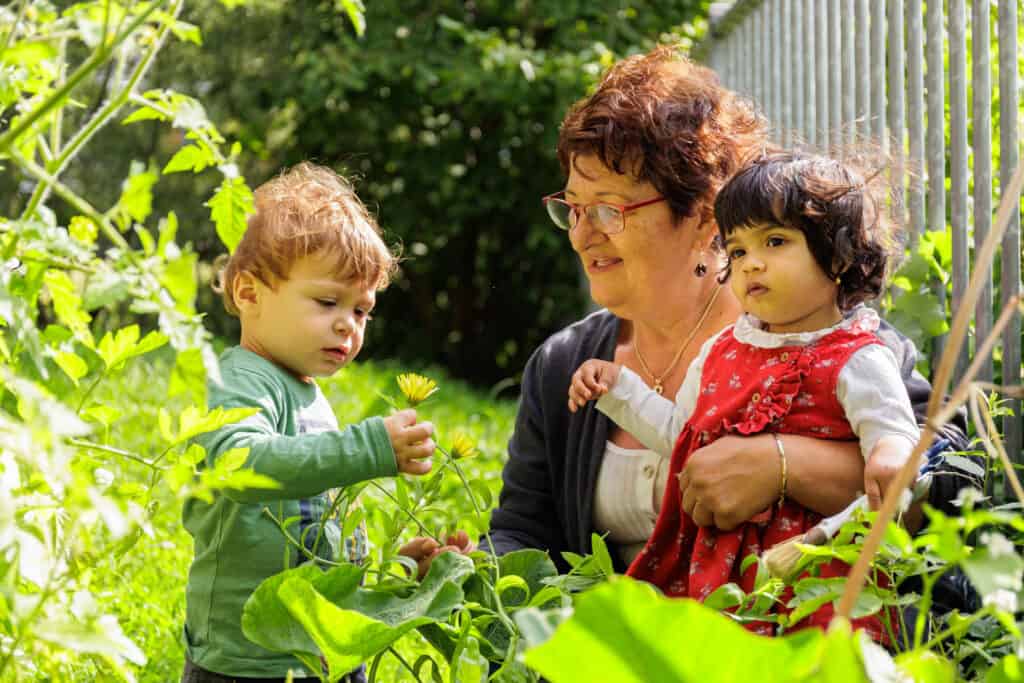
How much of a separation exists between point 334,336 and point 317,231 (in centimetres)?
18

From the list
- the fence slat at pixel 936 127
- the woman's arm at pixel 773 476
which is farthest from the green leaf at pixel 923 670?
the fence slat at pixel 936 127

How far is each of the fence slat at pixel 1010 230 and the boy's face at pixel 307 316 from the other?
3.70ft

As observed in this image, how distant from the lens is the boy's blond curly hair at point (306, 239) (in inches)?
80.7

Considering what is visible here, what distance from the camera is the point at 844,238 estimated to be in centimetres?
186

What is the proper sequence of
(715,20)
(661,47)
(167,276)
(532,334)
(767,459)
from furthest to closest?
(532,334)
(715,20)
(661,47)
(767,459)
(167,276)

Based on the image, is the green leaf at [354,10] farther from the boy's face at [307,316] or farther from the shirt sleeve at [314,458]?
the boy's face at [307,316]

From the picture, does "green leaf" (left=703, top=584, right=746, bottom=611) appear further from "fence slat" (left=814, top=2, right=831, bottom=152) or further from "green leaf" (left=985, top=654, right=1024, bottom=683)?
"fence slat" (left=814, top=2, right=831, bottom=152)

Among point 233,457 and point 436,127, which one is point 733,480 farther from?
point 436,127

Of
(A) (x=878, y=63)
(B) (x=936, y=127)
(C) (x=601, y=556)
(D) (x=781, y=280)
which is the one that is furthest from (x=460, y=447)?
(A) (x=878, y=63)

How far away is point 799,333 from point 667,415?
1.09 ft

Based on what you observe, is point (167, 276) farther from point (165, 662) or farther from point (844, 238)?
point (165, 662)

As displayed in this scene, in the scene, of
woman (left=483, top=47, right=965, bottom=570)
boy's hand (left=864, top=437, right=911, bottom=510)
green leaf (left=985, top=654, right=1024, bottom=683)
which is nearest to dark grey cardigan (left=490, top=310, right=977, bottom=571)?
woman (left=483, top=47, right=965, bottom=570)

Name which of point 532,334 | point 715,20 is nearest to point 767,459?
point 715,20

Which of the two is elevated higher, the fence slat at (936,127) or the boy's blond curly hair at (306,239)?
the fence slat at (936,127)
